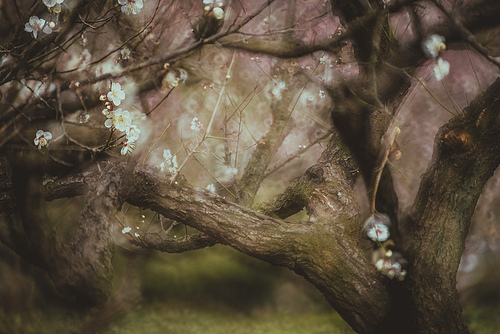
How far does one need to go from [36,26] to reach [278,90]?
2165 mm

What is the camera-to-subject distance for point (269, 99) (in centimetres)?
373

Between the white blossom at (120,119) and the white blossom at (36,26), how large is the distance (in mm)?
453

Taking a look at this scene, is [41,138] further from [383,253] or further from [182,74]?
[383,253]

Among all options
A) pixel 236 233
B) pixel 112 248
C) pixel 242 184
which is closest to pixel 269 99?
pixel 242 184

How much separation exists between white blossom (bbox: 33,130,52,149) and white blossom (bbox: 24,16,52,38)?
0.49 meters

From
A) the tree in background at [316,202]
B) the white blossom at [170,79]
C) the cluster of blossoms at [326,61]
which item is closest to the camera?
the tree in background at [316,202]

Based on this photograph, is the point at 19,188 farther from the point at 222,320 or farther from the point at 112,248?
the point at 222,320

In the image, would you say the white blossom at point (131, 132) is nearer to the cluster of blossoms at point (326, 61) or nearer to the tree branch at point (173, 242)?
the tree branch at point (173, 242)

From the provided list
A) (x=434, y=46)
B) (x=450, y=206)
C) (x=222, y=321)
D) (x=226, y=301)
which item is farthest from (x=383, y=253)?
(x=226, y=301)

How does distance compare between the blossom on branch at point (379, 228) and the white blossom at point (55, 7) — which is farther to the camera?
the blossom on branch at point (379, 228)

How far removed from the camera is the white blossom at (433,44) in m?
1.58

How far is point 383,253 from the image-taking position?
6.25ft

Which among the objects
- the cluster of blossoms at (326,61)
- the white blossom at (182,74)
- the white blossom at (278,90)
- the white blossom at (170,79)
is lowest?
the white blossom at (170,79)

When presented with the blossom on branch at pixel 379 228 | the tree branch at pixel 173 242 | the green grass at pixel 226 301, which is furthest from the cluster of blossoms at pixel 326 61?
the green grass at pixel 226 301
